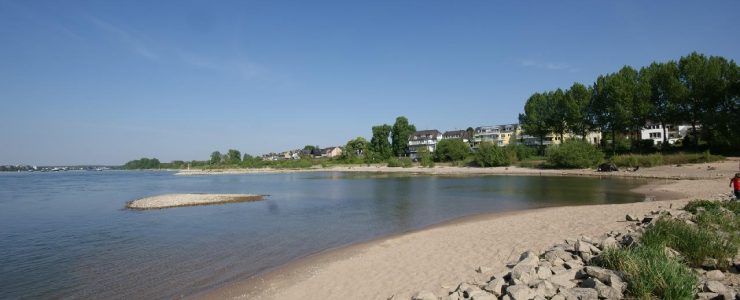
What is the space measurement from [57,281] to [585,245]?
16717mm

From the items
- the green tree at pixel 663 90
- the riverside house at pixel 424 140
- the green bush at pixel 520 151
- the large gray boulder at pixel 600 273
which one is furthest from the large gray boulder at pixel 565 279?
the riverside house at pixel 424 140

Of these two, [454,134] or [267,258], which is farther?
[454,134]

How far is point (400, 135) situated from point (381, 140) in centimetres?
703

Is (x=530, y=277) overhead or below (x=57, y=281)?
overhead

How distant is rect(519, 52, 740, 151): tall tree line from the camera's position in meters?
58.8

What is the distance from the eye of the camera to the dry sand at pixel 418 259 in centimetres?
1112

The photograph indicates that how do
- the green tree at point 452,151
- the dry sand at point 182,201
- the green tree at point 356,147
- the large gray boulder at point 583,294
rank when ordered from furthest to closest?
the green tree at point 356,147
the green tree at point 452,151
the dry sand at point 182,201
the large gray boulder at point 583,294

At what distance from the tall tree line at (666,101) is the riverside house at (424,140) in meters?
71.2

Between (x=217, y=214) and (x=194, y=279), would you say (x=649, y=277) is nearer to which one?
(x=194, y=279)

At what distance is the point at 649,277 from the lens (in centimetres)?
745

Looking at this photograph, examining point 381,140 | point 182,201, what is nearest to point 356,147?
point 381,140

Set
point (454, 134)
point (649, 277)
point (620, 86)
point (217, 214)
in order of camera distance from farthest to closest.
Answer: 1. point (454, 134)
2. point (620, 86)
3. point (217, 214)
4. point (649, 277)

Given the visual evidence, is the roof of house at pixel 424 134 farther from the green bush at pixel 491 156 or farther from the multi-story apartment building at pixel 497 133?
the green bush at pixel 491 156

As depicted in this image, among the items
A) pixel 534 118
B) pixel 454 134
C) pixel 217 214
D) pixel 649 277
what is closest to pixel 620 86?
pixel 534 118
